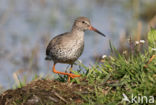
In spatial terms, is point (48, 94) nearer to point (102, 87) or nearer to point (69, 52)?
point (102, 87)

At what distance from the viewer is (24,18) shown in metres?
12.3

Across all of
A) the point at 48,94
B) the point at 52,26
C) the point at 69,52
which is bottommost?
the point at 48,94

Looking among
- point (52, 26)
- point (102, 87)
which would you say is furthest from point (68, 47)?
point (52, 26)

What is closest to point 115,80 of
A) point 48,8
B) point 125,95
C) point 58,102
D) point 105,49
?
point 125,95

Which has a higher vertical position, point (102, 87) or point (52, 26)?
point (52, 26)

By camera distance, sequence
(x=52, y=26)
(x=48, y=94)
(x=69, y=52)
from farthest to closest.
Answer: (x=52, y=26), (x=69, y=52), (x=48, y=94)

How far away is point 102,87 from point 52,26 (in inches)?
279

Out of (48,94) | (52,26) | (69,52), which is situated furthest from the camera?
(52,26)

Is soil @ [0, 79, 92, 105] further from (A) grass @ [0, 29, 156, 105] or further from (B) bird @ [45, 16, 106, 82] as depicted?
(B) bird @ [45, 16, 106, 82]

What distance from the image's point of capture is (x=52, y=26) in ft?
39.3

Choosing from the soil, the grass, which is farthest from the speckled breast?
the soil

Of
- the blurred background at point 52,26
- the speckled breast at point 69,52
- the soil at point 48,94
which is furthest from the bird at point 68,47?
the blurred background at point 52,26

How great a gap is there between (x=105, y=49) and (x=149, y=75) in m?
5.35

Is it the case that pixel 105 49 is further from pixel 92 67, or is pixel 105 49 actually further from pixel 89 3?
pixel 92 67
